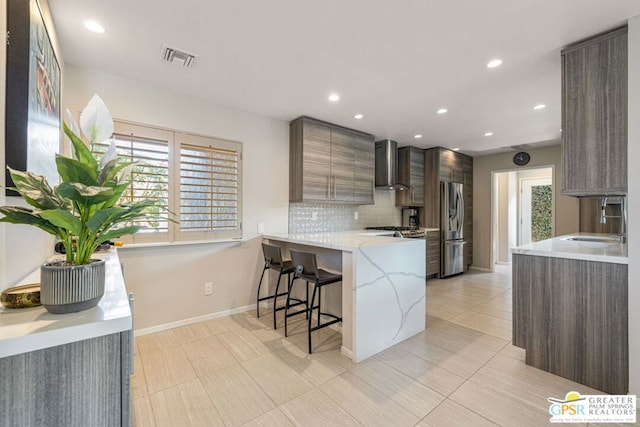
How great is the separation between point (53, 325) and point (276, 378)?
1.55 m

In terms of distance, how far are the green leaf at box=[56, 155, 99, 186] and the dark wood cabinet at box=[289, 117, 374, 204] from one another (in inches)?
104

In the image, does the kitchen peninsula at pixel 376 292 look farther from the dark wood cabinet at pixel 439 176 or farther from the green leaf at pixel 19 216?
the dark wood cabinet at pixel 439 176

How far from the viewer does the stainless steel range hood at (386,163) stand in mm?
4586

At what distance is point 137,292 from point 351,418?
220cm

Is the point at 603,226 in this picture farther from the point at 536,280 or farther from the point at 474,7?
the point at 474,7

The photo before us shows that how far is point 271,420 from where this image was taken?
157 centimetres

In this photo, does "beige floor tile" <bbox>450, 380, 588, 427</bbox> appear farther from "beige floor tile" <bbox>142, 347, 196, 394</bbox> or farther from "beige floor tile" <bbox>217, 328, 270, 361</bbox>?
"beige floor tile" <bbox>142, 347, 196, 394</bbox>

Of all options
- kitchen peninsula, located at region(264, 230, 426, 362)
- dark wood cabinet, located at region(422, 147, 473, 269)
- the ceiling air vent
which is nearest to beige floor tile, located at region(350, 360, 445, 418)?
kitchen peninsula, located at region(264, 230, 426, 362)

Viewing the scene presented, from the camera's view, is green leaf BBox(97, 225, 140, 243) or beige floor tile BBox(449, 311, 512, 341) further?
beige floor tile BBox(449, 311, 512, 341)

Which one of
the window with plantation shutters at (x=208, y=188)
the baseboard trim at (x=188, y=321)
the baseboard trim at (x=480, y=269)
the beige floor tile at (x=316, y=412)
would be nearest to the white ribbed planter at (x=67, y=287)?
the beige floor tile at (x=316, y=412)

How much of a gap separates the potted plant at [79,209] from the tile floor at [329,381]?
1.21m

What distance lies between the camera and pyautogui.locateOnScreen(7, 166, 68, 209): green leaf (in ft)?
2.49

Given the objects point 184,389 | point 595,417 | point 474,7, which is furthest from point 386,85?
point 184,389

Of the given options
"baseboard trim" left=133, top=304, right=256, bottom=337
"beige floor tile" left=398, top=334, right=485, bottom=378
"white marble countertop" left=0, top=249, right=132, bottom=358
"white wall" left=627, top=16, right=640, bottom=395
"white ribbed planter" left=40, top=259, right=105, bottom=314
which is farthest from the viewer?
"baseboard trim" left=133, top=304, right=256, bottom=337
